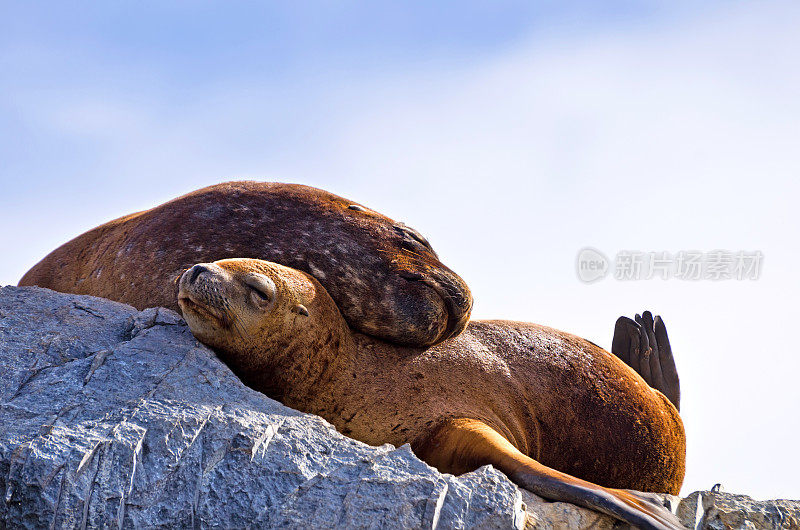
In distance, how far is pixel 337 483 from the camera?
3145mm

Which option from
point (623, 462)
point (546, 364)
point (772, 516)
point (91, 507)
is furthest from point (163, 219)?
point (772, 516)

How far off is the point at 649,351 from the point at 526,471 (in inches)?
135

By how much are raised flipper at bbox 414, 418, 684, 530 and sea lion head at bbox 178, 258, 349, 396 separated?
79 cm

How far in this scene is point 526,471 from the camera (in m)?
3.74

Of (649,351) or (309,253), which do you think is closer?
(309,253)

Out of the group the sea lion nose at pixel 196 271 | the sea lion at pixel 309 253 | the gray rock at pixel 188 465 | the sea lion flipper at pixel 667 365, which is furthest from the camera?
the sea lion flipper at pixel 667 365

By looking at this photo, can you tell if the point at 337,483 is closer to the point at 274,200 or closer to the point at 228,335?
the point at 228,335

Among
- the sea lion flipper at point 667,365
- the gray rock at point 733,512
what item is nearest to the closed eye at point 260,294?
the gray rock at point 733,512

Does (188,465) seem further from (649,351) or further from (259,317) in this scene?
(649,351)

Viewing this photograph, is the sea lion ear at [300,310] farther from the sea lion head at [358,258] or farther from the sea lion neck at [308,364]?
the sea lion head at [358,258]

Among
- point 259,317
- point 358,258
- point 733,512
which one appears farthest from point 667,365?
point 259,317

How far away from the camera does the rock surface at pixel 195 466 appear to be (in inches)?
117

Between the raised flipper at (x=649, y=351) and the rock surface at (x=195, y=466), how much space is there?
9.53 ft

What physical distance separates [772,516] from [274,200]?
3.19 m
